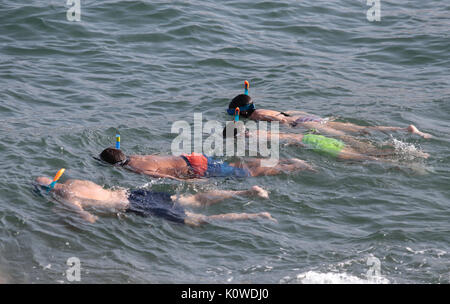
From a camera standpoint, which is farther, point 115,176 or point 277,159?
point 277,159

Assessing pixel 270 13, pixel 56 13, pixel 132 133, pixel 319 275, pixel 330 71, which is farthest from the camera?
pixel 270 13

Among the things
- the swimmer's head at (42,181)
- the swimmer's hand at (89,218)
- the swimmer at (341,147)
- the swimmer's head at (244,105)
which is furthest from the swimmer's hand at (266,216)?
the swimmer's head at (244,105)

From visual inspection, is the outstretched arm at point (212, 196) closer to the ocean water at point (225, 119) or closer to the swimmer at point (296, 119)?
the ocean water at point (225, 119)

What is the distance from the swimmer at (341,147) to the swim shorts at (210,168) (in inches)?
37.3

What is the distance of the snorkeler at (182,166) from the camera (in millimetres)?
7711

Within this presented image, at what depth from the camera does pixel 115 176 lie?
7941 mm

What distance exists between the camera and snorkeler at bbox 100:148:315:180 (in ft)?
25.3

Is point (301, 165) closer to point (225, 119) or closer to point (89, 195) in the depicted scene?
point (225, 119)

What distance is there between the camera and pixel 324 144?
28.5 feet

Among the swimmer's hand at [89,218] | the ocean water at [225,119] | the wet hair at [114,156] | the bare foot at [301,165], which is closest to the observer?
the ocean water at [225,119]

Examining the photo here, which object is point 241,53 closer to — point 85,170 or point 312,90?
point 312,90

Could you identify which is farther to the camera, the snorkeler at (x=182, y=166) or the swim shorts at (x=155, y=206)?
the snorkeler at (x=182, y=166)
